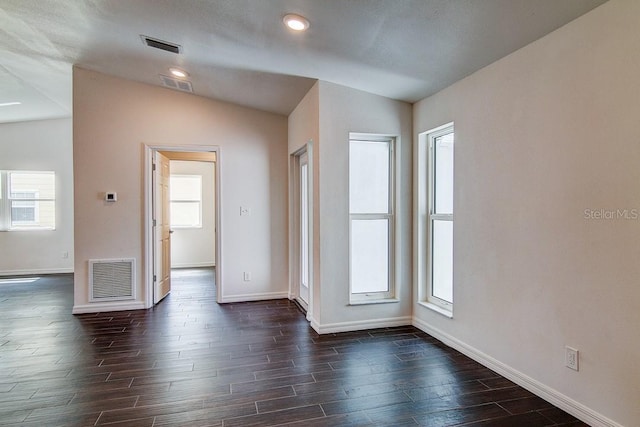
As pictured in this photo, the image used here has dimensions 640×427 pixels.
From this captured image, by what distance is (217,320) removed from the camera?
3988mm

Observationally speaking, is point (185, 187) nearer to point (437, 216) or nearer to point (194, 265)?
point (194, 265)

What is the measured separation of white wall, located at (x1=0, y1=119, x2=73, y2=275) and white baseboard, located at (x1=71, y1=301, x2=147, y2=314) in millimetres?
3476

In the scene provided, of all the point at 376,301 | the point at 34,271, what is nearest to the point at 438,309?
the point at 376,301

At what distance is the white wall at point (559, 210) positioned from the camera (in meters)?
1.83

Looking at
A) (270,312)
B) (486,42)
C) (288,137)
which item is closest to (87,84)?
(288,137)

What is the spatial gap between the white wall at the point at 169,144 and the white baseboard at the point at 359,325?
1.54 metres

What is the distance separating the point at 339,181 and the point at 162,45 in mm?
2081

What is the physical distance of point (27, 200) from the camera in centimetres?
700

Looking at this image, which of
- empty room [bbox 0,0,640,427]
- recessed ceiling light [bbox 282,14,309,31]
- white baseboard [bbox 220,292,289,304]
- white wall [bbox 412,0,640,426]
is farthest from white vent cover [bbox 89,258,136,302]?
white wall [bbox 412,0,640,426]

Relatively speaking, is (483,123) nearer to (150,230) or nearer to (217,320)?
(217,320)

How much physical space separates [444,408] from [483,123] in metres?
2.04

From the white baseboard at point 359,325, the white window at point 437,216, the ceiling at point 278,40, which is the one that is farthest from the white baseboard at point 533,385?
the ceiling at point 278,40

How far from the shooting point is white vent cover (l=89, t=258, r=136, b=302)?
4.35 meters

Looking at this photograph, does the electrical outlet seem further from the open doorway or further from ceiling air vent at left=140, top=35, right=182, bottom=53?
ceiling air vent at left=140, top=35, right=182, bottom=53
